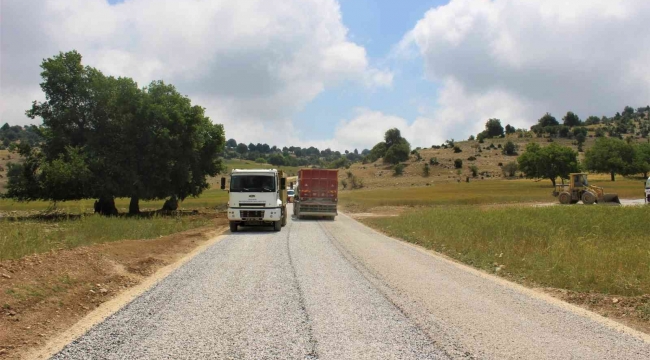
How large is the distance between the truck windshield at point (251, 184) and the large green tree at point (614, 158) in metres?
84.7

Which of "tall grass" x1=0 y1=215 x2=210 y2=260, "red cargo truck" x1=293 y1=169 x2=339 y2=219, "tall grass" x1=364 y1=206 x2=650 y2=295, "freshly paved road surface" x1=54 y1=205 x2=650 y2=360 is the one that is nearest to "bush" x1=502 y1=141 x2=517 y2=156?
"red cargo truck" x1=293 y1=169 x2=339 y2=219

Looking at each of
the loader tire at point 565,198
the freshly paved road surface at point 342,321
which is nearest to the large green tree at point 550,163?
the loader tire at point 565,198

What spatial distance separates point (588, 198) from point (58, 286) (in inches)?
1763

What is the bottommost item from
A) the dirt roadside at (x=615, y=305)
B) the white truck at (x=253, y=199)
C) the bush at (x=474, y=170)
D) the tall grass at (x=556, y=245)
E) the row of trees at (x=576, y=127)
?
the dirt roadside at (x=615, y=305)

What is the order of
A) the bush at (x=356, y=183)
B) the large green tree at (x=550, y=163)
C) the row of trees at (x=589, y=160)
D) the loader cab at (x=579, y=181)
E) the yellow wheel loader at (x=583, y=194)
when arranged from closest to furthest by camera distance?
the yellow wheel loader at (x=583, y=194)
the loader cab at (x=579, y=181)
the large green tree at (x=550, y=163)
the row of trees at (x=589, y=160)
the bush at (x=356, y=183)

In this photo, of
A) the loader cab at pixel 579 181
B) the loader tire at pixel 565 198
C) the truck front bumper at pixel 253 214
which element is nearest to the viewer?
the truck front bumper at pixel 253 214

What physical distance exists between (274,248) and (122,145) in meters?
25.3

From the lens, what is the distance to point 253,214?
2491 cm

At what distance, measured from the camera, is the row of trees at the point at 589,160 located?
8750 cm

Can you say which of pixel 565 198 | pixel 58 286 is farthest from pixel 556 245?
pixel 565 198

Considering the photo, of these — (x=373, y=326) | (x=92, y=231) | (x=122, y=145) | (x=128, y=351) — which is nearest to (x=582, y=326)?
(x=373, y=326)

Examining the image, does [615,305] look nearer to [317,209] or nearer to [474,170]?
[317,209]

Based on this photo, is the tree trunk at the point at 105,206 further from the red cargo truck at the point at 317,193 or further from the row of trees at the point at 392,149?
the row of trees at the point at 392,149

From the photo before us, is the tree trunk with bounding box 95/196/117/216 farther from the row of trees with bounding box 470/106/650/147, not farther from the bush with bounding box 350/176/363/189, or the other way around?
the row of trees with bounding box 470/106/650/147
